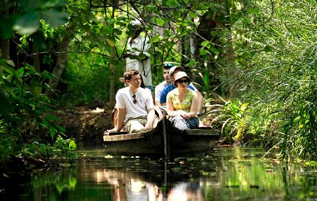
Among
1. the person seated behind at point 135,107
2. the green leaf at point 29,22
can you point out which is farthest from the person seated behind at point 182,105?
the green leaf at point 29,22

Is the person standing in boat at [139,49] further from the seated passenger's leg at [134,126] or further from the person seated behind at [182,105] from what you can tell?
the seated passenger's leg at [134,126]

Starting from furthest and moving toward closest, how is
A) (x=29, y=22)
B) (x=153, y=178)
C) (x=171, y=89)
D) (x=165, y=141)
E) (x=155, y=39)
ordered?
(x=171, y=89) < (x=165, y=141) < (x=155, y=39) < (x=153, y=178) < (x=29, y=22)

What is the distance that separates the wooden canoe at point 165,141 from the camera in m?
12.5

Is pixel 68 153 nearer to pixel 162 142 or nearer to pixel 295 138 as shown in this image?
pixel 162 142

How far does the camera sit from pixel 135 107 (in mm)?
13328

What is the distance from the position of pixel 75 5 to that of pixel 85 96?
14271 mm

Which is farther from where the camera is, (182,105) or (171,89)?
(171,89)

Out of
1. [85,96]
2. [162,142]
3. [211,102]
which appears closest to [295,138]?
[162,142]

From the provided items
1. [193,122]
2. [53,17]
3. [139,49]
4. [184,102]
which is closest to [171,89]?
[139,49]

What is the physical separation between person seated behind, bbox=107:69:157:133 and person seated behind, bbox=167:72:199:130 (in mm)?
372

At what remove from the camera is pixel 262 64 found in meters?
11.2

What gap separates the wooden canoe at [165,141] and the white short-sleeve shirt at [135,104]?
47 centimetres

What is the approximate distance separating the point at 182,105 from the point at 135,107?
84cm

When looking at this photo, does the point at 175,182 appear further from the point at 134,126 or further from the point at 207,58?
the point at 134,126
